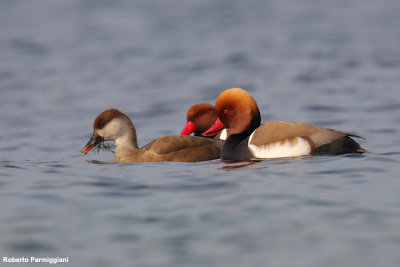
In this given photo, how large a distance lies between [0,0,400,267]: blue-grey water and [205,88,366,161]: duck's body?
197 millimetres

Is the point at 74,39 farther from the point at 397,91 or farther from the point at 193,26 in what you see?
the point at 397,91

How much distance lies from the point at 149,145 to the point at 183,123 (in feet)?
12.6

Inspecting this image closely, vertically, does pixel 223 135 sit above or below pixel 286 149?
above

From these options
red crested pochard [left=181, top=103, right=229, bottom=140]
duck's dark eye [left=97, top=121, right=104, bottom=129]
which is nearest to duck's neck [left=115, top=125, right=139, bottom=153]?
duck's dark eye [left=97, top=121, right=104, bottom=129]

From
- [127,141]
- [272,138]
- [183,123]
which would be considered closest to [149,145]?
[127,141]

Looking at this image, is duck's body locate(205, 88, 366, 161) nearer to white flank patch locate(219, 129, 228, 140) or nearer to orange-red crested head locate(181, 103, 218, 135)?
white flank patch locate(219, 129, 228, 140)

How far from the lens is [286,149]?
31.3 feet

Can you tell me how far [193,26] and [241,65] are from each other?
21.2 ft

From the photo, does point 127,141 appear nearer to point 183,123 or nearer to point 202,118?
point 202,118

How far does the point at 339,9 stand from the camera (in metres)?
30.1

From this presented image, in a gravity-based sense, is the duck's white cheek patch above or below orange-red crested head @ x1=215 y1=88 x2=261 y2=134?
below

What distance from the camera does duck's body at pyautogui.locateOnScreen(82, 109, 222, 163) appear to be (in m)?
10.1

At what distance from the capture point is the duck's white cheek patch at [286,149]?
9500 mm

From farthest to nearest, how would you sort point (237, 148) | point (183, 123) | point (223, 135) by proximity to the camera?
point (183, 123), point (223, 135), point (237, 148)
